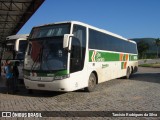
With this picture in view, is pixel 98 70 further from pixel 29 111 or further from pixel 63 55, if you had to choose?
pixel 29 111

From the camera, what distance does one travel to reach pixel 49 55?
10688 mm

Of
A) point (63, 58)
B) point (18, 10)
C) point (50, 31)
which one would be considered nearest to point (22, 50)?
→ point (50, 31)

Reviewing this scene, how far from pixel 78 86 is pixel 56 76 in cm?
117

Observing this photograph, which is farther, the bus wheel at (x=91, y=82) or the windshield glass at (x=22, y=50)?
the windshield glass at (x=22, y=50)

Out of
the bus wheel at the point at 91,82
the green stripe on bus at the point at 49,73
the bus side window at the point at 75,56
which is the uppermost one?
the bus side window at the point at 75,56

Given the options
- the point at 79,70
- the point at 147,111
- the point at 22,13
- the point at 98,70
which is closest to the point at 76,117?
the point at 147,111

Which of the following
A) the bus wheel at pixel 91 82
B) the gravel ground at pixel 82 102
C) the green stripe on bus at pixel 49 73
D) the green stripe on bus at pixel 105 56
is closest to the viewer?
the gravel ground at pixel 82 102

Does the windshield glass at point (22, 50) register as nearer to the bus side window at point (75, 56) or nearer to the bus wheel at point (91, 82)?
the bus wheel at point (91, 82)

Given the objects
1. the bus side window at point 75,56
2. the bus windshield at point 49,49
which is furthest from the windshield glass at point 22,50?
the bus side window at point 75,56

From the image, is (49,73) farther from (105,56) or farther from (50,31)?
(105,56)

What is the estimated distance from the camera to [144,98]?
10484 millimetres

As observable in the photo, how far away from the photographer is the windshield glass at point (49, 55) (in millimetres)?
10461

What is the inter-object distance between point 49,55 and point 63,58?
62 cm

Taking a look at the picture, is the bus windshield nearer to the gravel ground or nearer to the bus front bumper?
the bus front bumper
